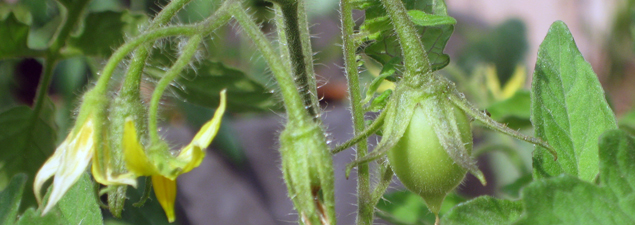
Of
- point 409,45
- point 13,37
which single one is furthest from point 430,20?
point 13,37

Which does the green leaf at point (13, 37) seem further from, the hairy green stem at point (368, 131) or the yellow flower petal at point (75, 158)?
the hairy green stem at point (368, 131)

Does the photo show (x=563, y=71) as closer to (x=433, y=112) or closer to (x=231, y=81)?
(x=433, y=112)

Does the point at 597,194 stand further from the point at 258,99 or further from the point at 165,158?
the point at 258,99

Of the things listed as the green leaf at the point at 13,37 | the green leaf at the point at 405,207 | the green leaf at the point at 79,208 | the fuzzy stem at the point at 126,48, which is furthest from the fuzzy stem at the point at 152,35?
the green leaf at the point at 405,207

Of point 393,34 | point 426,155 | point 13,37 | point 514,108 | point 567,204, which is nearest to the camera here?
point 567,204

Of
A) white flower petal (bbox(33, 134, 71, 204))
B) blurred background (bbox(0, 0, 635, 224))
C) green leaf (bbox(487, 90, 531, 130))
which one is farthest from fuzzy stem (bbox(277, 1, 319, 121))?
→ green leaf (bbox(487, 90, 531, 130))

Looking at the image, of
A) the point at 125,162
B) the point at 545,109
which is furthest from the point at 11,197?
the point at 545,109
